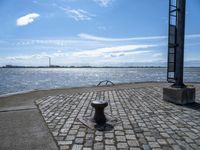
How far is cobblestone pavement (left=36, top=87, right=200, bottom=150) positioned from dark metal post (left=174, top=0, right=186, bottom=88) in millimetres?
1293

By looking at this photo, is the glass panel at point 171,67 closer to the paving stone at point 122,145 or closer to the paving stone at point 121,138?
the paving stone at point 121,138

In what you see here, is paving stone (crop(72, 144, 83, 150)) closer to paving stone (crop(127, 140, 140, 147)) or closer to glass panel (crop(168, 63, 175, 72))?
paving stone (crop(127, 140, 140, 147))

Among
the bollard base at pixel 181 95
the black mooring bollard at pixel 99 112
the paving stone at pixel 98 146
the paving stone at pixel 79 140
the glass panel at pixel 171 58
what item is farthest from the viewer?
the glass panel at pixel 171 58

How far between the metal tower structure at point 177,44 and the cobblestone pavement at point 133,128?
1432 mm

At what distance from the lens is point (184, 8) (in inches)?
343

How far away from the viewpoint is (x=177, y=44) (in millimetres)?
8812

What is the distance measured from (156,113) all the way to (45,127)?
11.7ft

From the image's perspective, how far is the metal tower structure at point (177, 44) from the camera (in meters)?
8.70

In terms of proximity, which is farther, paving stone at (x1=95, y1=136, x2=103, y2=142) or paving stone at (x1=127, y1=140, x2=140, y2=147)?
paving stone at (x1=95, y1=136, x2=103, y2=142)

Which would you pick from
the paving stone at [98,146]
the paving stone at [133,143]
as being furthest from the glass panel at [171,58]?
the paving stone at [98,146]

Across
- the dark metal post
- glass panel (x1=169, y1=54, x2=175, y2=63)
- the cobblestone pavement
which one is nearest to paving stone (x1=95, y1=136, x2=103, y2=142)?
the cobblestone pavement

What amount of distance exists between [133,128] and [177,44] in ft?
15.8

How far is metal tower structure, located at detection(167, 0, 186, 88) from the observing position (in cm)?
870

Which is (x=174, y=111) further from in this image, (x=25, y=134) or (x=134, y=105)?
(x=25, y=134)
